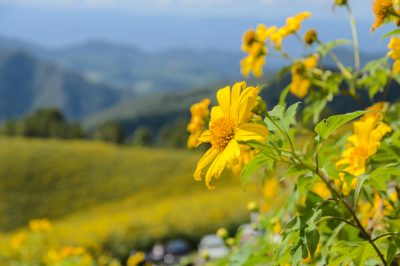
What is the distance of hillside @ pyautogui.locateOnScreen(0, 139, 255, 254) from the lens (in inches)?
619

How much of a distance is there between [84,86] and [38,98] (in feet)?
53.2

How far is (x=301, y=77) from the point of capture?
1.35m

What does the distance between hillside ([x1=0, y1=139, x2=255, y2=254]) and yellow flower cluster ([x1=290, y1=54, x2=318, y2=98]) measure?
9.39 meters

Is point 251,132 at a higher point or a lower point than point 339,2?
lower

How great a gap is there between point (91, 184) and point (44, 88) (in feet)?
575

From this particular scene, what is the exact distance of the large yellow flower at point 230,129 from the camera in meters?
0.61

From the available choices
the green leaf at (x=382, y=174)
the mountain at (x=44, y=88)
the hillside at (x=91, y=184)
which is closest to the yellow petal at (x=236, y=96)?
the green leaf at (x=382, y=174)

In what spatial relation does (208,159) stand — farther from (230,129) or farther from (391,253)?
(391,253)

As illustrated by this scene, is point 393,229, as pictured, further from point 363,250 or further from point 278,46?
point 278,46

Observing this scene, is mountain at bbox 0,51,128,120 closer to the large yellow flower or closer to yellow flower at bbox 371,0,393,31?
yellow flower at bbox 371,0,393,31

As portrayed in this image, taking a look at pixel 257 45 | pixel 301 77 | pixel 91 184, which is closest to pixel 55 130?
pixel 91 184

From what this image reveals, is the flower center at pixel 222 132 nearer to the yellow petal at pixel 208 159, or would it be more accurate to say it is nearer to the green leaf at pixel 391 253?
the yellow petal at pixel 208 159

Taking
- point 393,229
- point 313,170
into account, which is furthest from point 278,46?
point 313,170

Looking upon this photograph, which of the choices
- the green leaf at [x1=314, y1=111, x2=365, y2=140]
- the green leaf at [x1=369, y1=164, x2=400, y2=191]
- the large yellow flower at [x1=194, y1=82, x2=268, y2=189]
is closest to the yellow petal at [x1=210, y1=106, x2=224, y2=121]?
the large yellow flower at [x1=194, y1=82, x2=268, y2=189]
